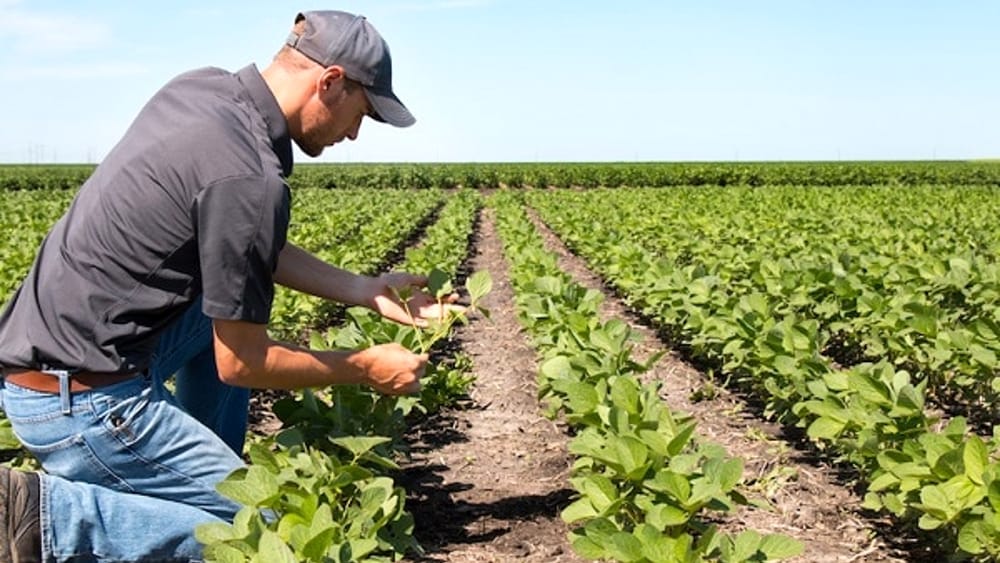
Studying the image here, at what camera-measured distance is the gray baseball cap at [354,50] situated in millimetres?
2703

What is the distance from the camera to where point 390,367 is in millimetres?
2943

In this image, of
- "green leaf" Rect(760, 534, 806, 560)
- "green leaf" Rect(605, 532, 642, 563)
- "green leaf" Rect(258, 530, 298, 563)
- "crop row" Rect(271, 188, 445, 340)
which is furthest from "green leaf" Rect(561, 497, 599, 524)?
"crop row" Rect(271, 188, 445, 340)

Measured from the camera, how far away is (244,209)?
2.50m

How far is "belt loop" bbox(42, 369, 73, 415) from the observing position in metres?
2.69

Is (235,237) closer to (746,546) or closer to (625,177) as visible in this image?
(746,546)

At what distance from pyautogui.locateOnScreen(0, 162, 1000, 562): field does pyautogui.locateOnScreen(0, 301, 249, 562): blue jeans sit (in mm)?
203

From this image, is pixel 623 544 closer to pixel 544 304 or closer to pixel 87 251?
pixel 87 251

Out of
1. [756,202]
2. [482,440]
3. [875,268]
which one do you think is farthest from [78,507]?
[756,202]

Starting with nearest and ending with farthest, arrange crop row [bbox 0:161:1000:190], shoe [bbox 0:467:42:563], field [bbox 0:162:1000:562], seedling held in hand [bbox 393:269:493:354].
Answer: shoe [bbox 0:467:42:563] → field [bbox 0:162:1000:562] → seedling held in hand [bbox 393:269:493:354] → crop row [bbox 0:161:1000:190]

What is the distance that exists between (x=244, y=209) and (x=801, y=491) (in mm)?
2679

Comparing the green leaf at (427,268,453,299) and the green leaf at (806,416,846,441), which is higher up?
the green leaf at (427,268,453,299)

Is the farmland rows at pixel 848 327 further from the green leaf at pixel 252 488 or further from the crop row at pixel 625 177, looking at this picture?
the crop row at pixel 625 177

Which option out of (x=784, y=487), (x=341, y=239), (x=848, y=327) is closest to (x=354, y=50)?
(x=784, y=487)

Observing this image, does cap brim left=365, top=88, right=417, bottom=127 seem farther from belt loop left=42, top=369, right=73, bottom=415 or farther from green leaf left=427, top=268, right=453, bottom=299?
belt loop left=42, top=369, right=73, bottom=415
